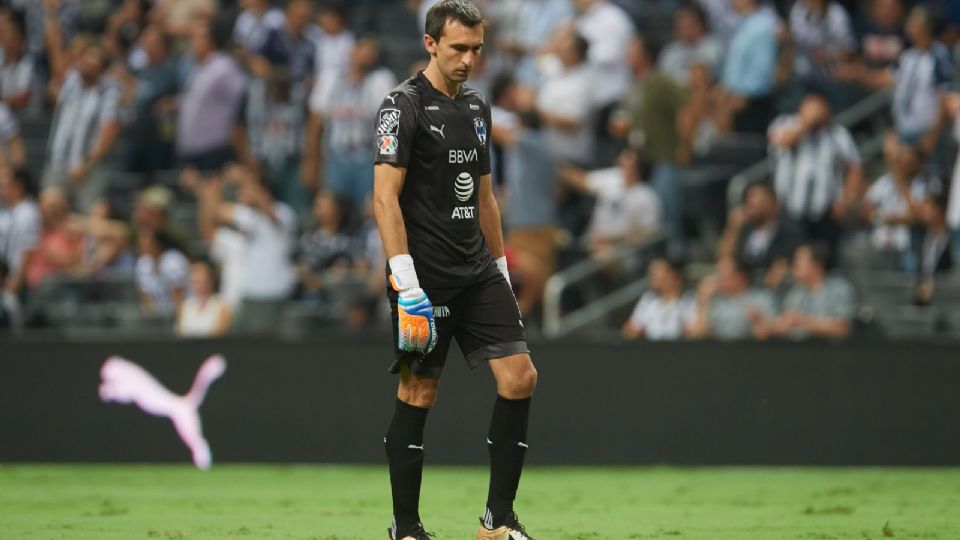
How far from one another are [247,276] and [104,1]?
682cm

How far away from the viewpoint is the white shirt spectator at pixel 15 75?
18.0 metres

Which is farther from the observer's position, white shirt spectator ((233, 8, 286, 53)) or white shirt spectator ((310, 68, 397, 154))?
white shirt spectator ((233, 8, 286, 53))

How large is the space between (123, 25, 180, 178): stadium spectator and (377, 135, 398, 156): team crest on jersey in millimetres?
10491

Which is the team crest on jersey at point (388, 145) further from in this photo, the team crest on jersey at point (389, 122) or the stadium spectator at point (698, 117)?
the stadium spectator at point (698, 117)

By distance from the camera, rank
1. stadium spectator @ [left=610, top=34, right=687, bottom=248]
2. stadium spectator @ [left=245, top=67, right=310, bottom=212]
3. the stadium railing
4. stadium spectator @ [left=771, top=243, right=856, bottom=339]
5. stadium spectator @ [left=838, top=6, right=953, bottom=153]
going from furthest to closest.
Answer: stadium spectator @ [left=245, top=67, right=310, bottom=212], stadium spectator @ [left=610, top=34, right=687, bottom=248], stadium spectator @ [left=838, top=6, right=953, bottom=153], the stadium railing, stadium spectator @ [left=771, top=243, right=856, bottom=339]

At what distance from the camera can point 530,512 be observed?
908 cm

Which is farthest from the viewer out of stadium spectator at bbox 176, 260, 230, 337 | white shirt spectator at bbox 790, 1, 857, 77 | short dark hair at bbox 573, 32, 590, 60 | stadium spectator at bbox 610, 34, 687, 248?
white shirt spectator at bbox 790, 1, 857, 77

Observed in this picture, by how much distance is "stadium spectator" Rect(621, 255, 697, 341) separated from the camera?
12.8 m

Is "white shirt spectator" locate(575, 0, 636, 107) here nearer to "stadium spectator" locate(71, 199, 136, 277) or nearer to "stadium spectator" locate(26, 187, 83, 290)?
"stadium spectator" locate(71, 199, 136, 277)

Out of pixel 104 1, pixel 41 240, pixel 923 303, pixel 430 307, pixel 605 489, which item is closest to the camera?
pixel 430 307

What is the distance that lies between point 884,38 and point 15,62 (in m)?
10.0

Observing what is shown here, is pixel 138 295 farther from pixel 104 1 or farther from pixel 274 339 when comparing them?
pixel 104 1

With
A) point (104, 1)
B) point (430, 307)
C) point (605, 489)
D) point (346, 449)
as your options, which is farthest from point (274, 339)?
point (104, 1)

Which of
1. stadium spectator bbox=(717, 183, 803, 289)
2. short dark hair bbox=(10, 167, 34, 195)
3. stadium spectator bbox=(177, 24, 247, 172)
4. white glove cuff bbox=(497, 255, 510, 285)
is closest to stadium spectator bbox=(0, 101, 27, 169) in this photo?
short dark hair bbox=(10, 167, 34, 195)
